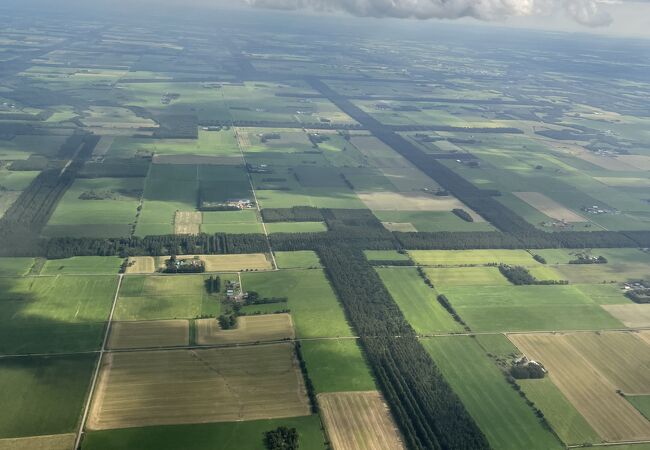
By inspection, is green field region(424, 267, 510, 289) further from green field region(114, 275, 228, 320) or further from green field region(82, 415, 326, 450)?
green field region(82, 415, 326, 450)

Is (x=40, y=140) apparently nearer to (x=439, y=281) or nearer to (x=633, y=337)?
(x=439, y=281)

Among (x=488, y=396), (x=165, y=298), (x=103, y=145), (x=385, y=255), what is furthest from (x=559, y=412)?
(x=103, y=145)

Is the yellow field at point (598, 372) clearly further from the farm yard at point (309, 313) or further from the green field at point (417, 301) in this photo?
the green field at point (417, 301)

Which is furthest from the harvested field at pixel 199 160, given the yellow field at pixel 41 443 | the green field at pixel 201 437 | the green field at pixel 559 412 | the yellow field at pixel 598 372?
the green field at pixel 559 412

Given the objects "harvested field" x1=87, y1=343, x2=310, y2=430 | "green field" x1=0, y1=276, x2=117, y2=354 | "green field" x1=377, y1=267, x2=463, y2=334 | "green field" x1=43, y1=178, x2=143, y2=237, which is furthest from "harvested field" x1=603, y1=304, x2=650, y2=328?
"green field" x1=43, y1=178, x2=143, y2=237

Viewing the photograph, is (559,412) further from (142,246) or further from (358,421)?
(142,246)

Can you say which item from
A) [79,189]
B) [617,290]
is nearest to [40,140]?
[79,189]
